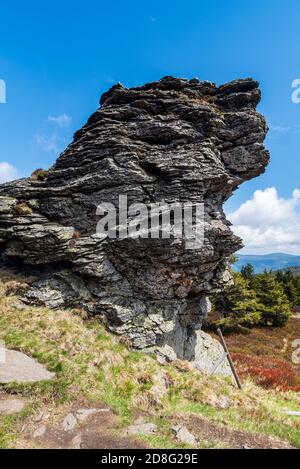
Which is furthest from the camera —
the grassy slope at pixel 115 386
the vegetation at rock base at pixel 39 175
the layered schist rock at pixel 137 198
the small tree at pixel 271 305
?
the small tree at pixel 271 305

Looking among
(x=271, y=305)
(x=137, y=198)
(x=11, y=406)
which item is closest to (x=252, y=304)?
(x=271, y=305)

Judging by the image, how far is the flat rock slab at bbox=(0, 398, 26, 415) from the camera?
33.0 feet

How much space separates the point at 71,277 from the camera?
20078 mm

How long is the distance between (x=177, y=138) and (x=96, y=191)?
7.08 meters

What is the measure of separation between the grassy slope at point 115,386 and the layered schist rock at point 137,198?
7.00 feet

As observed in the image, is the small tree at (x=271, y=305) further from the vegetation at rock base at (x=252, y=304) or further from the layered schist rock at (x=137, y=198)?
the layered schist rock at (x=137, y=198)

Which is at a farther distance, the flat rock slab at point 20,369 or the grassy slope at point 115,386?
the flat rock slab at point 20,369

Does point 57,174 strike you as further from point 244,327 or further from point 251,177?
point 244,327

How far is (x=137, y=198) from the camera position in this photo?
20.7 meters

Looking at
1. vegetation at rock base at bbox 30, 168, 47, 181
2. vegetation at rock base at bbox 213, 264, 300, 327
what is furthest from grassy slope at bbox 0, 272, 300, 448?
vegetation at rock base at bbox 213, 264, 300, 327

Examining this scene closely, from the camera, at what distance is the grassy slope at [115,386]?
10.8 metres

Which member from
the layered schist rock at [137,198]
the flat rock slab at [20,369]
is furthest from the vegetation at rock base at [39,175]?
the flat rock slab at [20,369]

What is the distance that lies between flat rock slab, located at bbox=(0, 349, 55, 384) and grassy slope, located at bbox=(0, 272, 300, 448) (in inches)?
13.8

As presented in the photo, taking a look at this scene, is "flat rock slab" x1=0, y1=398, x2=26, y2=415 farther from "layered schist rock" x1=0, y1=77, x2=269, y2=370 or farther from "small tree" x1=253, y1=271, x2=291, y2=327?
"small tree" x1=253, y1=271, x2=291, y2=327
